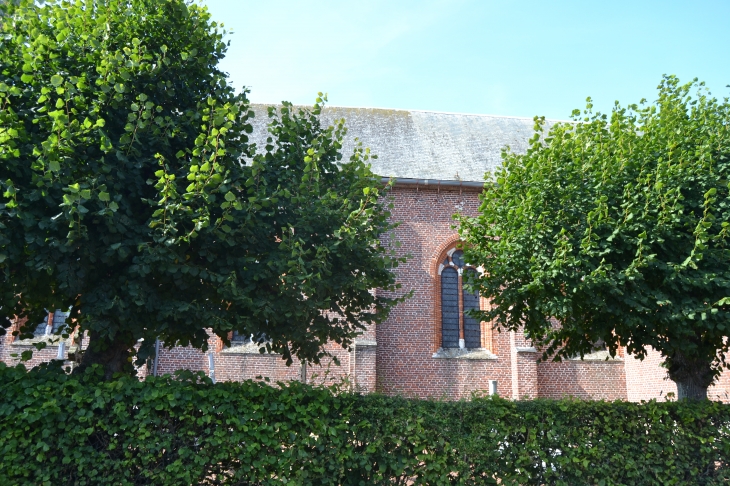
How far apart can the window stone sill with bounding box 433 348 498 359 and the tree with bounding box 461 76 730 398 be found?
7181mm

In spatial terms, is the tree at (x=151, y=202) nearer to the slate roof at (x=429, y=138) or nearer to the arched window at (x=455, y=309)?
the arched window at (x=455, y=309)

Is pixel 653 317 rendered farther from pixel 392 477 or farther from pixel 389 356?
pixel 389 356

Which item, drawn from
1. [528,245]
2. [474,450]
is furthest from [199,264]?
[528,245]

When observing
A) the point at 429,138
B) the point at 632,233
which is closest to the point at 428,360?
the point at 429,138

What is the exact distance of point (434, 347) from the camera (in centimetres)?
1631

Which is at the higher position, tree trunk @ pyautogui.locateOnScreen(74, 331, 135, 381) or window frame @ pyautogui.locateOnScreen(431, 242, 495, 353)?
window frame @ pyautogui.locateOnScreen(431, 242, 495, 353)

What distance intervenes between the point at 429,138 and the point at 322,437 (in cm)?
1402

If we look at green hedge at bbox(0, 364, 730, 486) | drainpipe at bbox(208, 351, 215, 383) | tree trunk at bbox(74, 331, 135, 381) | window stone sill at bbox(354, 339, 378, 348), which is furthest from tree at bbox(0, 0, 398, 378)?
drainpipe at bbox(208, 351, 215, 383)

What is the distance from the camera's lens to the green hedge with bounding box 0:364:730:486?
19.3 ft

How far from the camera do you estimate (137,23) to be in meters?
6.74

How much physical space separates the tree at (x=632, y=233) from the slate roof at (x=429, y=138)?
8349mm

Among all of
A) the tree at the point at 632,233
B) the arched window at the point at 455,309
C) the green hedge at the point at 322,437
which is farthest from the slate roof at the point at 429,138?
the green hedge at the point at 322,437

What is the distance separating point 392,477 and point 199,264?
10.6 ft

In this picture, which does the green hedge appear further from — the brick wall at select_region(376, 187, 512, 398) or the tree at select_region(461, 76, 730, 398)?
the brick wall at select_region(376, 187, 512, 398)
